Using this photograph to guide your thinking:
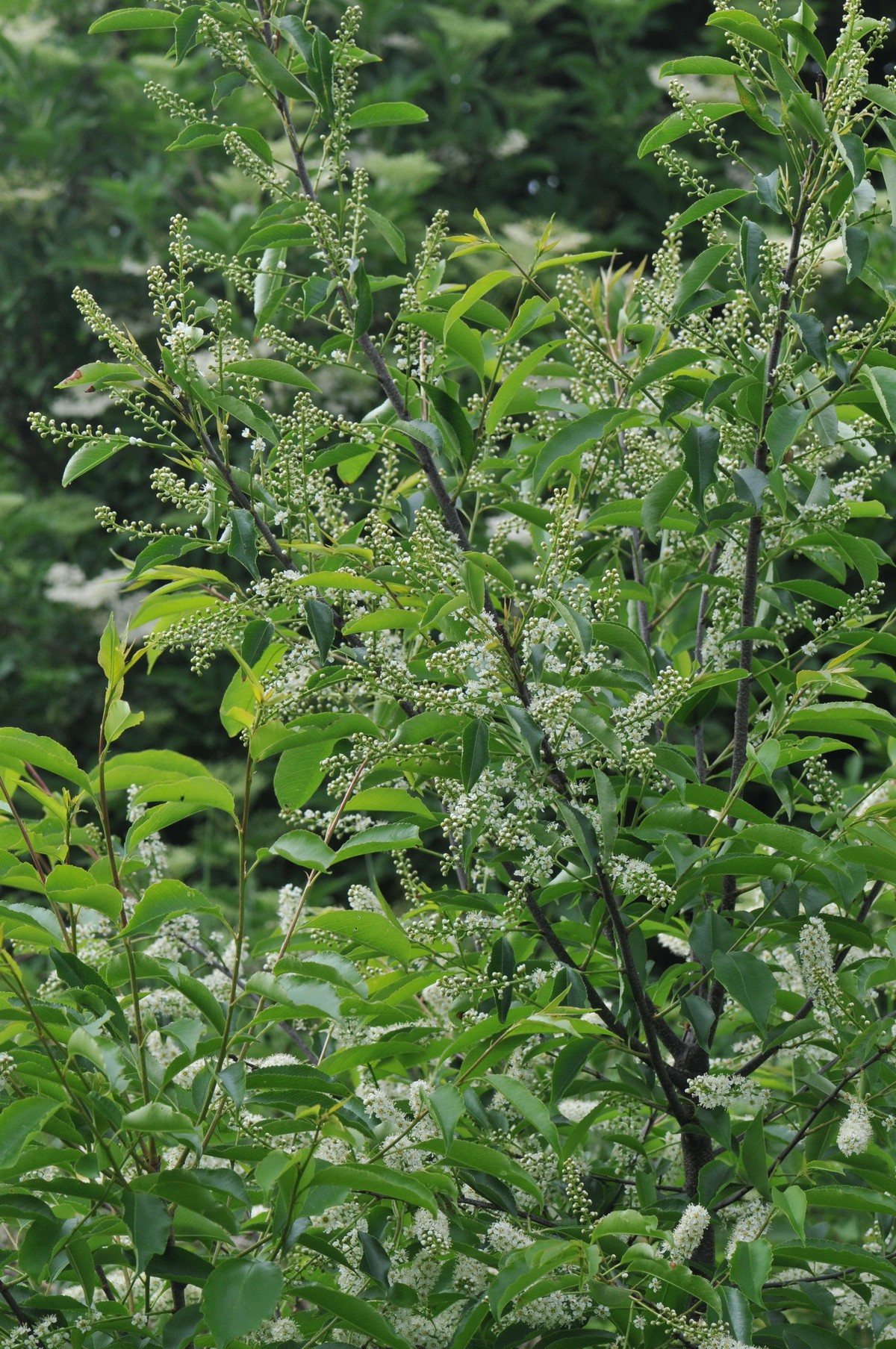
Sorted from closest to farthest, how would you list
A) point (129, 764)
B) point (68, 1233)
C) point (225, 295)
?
point (68, 1233) → point (129, 764) → point (225, 295)

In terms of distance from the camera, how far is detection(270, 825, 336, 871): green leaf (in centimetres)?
101

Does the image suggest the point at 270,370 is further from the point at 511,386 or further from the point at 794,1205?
the point at 794,1205

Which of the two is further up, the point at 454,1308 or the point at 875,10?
the point at 875,10

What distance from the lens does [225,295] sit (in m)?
5.36

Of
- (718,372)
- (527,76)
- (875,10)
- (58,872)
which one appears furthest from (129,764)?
(875,10)

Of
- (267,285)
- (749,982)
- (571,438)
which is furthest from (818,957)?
(267,285)

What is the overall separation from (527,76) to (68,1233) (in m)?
6.17

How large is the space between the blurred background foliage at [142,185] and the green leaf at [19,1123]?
13.0 ft

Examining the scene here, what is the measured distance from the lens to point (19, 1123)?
2.99ft

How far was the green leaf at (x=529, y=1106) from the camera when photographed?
942mm

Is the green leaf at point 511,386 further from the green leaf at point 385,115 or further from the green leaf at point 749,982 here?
the green leaf at point 749,982

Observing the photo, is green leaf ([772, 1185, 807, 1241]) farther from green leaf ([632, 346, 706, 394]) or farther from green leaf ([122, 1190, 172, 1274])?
green leaf ([632, 346, 706, 394])

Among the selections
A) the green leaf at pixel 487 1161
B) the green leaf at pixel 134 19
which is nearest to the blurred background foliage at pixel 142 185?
the green leaf at pixel 134 19

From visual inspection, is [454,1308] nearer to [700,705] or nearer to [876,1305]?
[876,1305]
